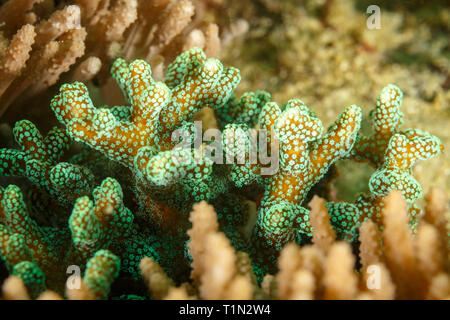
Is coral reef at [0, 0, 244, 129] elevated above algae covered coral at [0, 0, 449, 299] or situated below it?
above

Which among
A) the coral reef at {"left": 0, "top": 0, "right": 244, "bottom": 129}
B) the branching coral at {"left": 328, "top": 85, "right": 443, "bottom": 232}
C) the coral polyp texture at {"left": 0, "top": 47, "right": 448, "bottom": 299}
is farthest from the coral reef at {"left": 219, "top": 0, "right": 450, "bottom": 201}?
the coral polyp texture at {"left": 0, "top": 47, "right": 448, "bottom": 299}

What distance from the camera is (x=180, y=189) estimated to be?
1.58 m

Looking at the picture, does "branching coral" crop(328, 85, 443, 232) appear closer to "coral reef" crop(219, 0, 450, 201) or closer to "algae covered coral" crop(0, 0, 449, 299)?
"algae covered coral" crop(0, 0, 449, 299)

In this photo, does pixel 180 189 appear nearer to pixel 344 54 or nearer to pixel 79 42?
pixel 79 42

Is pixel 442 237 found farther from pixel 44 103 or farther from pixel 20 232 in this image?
pixel 44 103

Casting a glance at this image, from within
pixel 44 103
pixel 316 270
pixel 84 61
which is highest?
pixel 84 61

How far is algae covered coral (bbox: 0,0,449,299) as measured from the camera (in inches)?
47.1

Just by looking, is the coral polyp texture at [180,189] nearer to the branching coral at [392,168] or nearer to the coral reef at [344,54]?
the branching coral at [392,168]

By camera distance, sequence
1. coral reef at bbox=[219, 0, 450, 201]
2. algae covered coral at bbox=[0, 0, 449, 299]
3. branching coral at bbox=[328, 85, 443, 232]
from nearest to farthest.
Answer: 1. algae covered coral at bbox=[0, 0, 449, 299]
2. branching coral at bbox=[328, 85, 443, 232]
3. coral reef at bbox=[219, 0, 450, 201]

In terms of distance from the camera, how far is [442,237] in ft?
4.16

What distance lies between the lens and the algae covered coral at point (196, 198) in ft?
3.92
